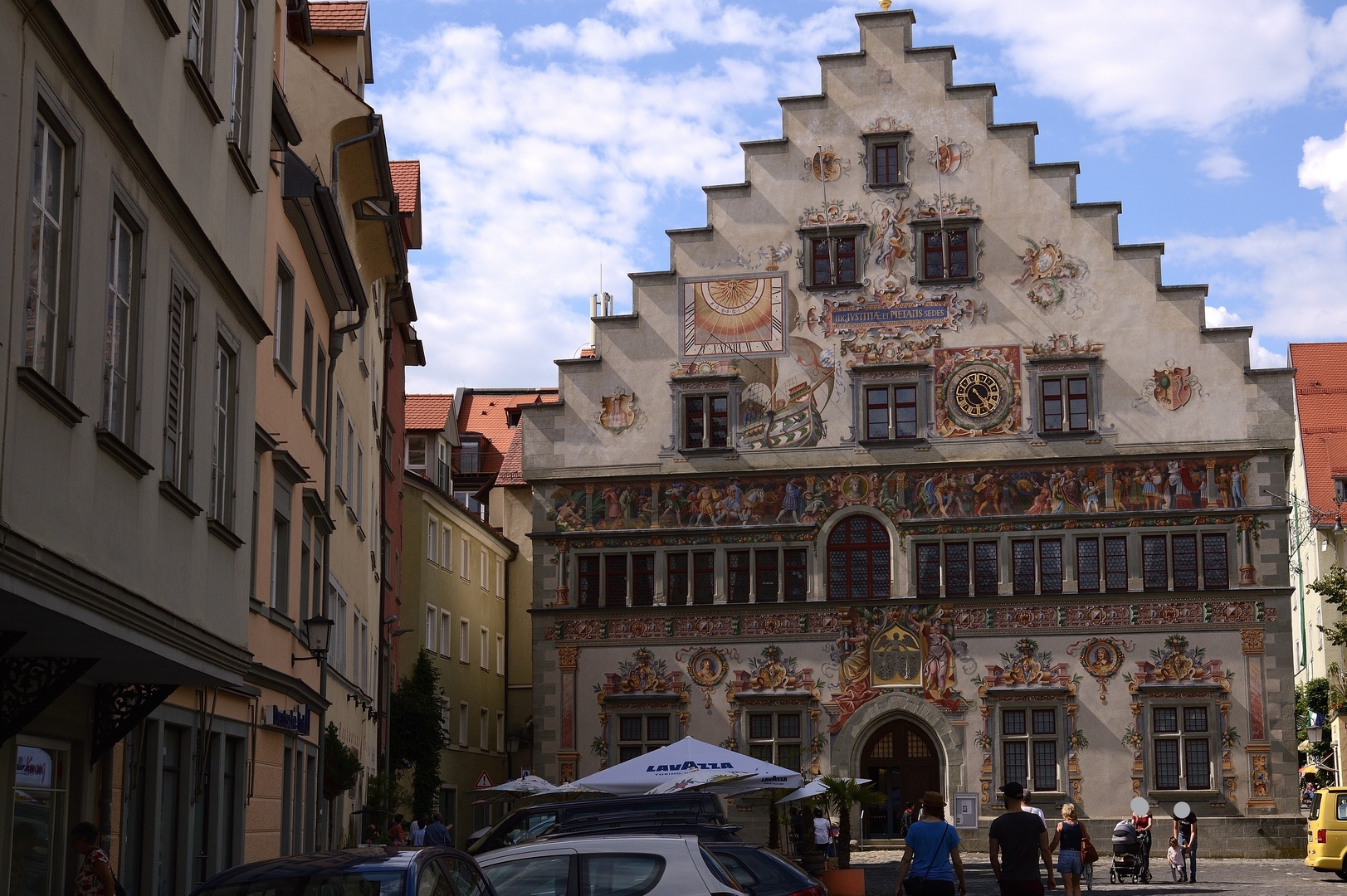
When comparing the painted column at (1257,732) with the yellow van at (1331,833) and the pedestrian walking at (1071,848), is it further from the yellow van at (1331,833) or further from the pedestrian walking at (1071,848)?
the pedestrian walking at (1071,848)

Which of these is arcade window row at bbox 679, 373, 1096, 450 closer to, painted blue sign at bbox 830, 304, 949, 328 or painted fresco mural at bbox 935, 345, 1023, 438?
painted fresco mural at bbox 935, 345, 1023, 438

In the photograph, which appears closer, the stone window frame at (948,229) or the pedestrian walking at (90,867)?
the pedestrian walking at (90,867)

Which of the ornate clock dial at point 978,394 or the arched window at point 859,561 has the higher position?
the ornate clock dial at point 978,394

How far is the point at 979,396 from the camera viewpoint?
35.7 metres

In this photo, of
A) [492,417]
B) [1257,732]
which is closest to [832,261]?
[1257,732]

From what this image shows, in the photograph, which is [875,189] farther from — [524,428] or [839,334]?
[524,428]

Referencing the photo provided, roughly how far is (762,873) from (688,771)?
11764mm

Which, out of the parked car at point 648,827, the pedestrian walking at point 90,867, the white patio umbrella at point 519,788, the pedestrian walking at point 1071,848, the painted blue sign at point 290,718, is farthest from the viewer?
the white patio umbrella at point 519,788

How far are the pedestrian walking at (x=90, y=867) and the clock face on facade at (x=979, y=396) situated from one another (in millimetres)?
28069

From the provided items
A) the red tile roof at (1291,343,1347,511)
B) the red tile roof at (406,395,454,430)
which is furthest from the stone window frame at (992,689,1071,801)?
the red tile roof at (1291,343,1347,511)

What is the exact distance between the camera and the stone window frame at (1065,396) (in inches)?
1385

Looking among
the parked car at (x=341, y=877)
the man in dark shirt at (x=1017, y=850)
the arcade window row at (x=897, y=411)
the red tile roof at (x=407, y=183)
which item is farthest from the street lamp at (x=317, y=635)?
the arcade window row at (x=897, y=411)

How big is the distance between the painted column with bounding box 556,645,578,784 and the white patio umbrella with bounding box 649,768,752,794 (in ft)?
41.2

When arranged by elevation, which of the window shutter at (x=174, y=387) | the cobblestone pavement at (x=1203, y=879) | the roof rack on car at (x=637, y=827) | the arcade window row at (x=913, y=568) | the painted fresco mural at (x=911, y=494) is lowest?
the cobblestone pavement at (x=1203, y=879)
